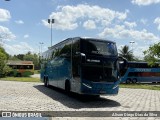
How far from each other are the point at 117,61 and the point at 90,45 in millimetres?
1731

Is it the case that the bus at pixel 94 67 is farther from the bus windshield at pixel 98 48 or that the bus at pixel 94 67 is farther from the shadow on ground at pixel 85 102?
the shadow on ground at pixel 85 102

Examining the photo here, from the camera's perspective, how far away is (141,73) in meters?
50.5

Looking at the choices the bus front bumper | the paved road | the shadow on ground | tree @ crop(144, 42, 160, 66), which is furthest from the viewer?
tree @ crop(144, 42, 160, 66)

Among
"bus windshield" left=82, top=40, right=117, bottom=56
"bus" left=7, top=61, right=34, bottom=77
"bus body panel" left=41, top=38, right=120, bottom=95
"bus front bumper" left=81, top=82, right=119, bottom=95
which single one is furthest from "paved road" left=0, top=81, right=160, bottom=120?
"bus" left=7, top=61, right=34, bottom=77

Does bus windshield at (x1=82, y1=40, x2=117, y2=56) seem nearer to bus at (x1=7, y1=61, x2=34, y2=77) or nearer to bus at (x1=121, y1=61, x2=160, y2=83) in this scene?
bus at (x1=121, y1=61, x2=160, y2=83)

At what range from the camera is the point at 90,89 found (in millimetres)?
16812

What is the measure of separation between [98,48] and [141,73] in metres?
34.5

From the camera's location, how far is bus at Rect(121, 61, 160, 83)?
163ft

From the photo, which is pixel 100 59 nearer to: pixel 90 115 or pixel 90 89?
pixel 90 89

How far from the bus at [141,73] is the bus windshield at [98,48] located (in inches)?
1253

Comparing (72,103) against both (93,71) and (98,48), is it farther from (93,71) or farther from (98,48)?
(98,48)

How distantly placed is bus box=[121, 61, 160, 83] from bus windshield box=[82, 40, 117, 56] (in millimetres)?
31828

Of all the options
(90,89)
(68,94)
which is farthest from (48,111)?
(68,94)

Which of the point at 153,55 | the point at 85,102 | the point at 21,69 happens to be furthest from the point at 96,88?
the point at 21,69
